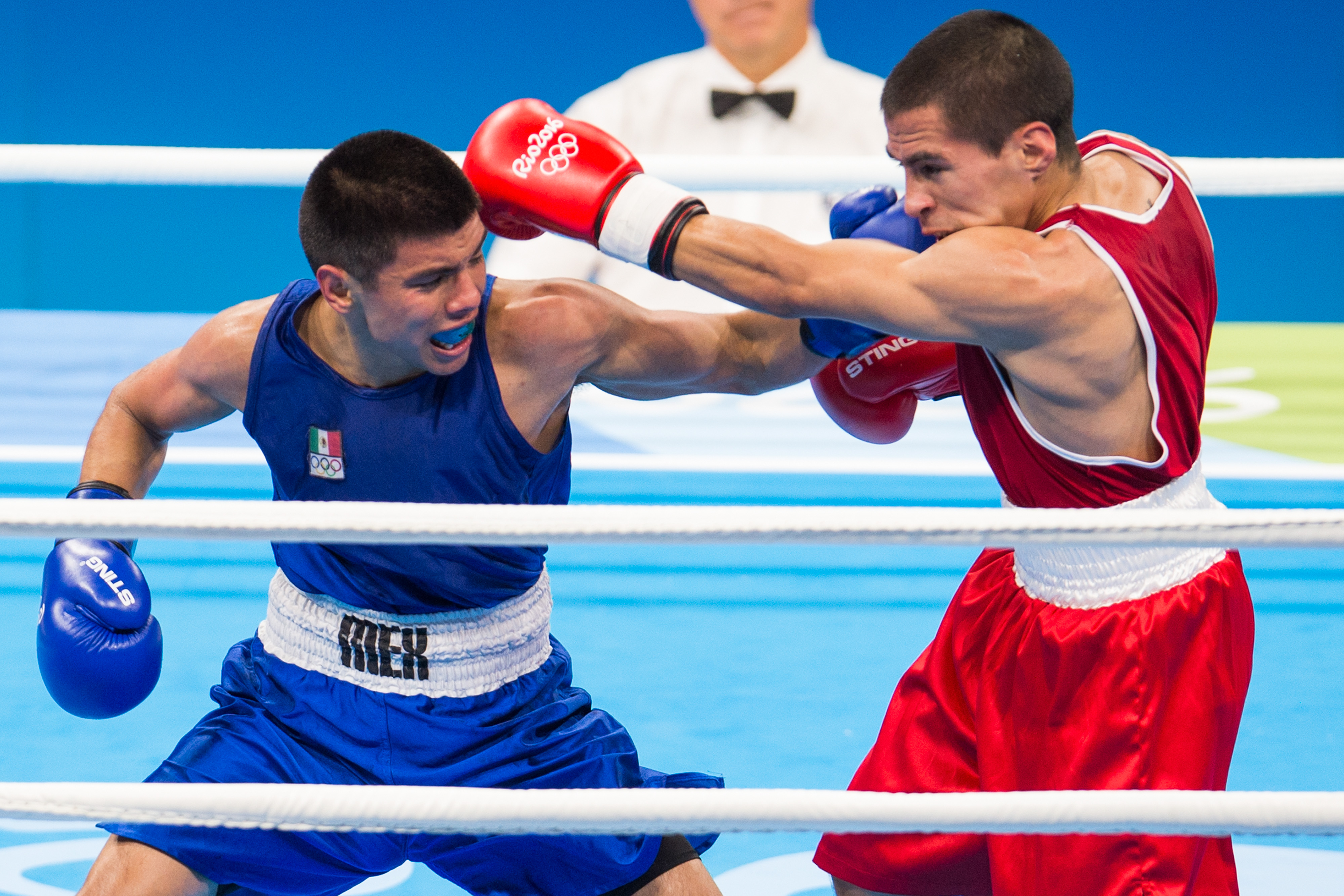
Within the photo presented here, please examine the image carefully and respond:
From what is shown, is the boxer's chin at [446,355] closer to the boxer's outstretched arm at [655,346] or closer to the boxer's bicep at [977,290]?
the boxer's outstretched arm at [655,346]

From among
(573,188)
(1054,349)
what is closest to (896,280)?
A: (1054,349)

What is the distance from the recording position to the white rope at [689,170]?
267 cm

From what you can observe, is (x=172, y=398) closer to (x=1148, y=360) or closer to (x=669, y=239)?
(x=669, y=239)

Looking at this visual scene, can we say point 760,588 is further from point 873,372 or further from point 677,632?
point 873,372

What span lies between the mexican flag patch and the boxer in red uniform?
0.40 meters

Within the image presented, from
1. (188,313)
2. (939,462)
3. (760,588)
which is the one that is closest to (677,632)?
(760,588)

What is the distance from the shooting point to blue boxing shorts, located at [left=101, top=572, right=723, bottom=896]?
1797 millimetres

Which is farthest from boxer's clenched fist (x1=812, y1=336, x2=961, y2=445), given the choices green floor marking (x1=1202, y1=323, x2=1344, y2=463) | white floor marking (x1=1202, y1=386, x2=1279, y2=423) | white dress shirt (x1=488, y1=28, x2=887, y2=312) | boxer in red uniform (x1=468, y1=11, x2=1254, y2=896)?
white dress shirt (x1=488, y1=28, x2=887, y2=312)

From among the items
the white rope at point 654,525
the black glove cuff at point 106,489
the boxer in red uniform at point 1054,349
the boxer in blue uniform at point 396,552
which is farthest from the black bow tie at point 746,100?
the white rope at point 654,525

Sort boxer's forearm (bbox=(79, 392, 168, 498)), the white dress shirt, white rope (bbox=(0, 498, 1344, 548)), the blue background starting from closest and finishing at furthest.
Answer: white rope (bbox=(0, 498, 1344, 548)) < boxer's forearm (bbox=(79, 392, 168, 498)) < the white dress shirt < the blue background

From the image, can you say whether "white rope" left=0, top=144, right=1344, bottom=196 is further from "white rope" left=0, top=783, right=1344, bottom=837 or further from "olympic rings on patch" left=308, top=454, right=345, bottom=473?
"white rope" left=0, top=783, right=1344, bottom=837

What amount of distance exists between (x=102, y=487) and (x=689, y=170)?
1289 mm

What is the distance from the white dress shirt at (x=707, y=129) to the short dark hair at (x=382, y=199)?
14.1ft

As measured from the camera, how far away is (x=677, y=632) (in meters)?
3.25
